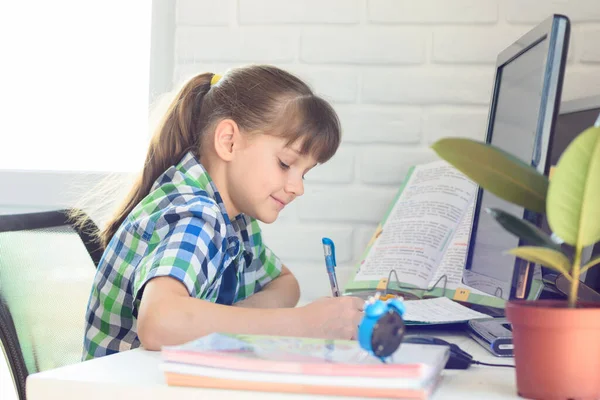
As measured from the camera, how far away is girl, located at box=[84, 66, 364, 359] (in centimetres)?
94

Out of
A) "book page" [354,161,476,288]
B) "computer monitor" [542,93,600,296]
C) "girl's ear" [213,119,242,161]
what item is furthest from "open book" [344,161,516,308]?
"girl's ear" [213,119,242,161]

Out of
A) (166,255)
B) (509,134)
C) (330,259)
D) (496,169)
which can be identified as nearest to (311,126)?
(330,259)

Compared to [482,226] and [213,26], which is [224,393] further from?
[213,26]

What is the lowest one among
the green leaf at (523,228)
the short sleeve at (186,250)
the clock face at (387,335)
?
the short sleeve at (186,250)

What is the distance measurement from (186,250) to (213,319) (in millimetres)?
126

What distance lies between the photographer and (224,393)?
648 mm

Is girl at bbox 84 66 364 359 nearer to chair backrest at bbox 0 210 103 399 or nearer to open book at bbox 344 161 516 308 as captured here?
chair backrest at bbox 0 210 103 399

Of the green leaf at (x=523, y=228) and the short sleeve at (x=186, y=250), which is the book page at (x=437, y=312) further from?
the green leaf at (x=523, y=228)

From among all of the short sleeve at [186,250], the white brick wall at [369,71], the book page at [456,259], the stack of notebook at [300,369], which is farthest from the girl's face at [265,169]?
the stack of notebook at [300,369]

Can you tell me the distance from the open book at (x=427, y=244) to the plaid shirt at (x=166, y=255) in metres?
0.28

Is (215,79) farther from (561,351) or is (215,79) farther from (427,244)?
(561,351)

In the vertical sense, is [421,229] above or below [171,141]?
below

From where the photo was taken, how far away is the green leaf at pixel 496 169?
2.21ft

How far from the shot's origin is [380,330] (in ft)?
2.16
